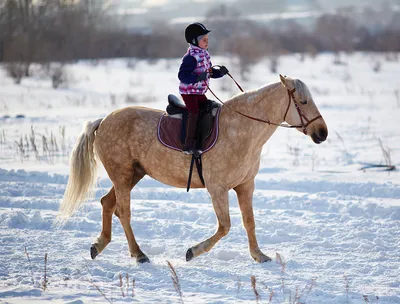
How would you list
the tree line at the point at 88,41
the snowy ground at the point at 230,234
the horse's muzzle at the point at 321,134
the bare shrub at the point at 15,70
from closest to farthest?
the snowy ground at the point at 230,234 → the horse's muzzle at the point at 321,134 → the bare shrub at the point at 15,70 → the tree line at the point at 88,41

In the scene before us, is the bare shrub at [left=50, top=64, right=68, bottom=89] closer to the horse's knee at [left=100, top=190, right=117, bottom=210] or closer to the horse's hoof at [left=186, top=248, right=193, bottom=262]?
the horse's knee at [left=100, top=190, right=117, bottom=210]

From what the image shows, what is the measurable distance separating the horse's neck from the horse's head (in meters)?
0.13

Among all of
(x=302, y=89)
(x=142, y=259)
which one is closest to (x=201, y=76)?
(x=302, y=89)

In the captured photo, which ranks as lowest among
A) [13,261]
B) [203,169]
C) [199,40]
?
[13,261]

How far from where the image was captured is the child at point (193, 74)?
5.38 m

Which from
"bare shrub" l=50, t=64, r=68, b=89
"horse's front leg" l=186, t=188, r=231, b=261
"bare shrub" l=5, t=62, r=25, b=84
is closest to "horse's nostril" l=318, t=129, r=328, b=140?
"horse's front leg" l=186, t=188, r=231, b=261

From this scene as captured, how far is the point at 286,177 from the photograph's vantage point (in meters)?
8.70

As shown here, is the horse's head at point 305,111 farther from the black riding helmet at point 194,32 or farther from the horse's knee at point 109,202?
the horse's knee at point 109,202

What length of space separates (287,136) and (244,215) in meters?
7.58

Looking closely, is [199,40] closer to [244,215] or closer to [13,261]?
[244,215]

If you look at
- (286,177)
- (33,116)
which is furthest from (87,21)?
(286,177)

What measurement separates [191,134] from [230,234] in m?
1.54

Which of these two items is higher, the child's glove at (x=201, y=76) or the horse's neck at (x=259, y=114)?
the child's glove at (x=201, y=76)

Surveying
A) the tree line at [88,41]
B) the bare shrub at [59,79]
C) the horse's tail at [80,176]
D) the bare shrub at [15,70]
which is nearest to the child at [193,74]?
the horse's tail at [80,176]
